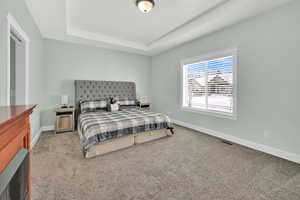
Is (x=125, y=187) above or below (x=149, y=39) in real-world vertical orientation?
below

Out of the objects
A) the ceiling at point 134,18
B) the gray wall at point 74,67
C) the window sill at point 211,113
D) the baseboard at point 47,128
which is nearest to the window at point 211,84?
the window sill at point 211,113

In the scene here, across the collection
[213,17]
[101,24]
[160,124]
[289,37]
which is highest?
[101,24]

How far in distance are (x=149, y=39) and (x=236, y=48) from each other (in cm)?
248

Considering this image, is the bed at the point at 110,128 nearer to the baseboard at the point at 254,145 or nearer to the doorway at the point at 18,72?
the baseboard at the point at 254,145

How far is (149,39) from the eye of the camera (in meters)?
4.30

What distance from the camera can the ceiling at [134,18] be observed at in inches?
96.3

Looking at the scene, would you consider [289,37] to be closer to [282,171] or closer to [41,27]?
[282,171]

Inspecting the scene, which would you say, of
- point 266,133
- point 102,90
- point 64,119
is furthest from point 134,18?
point 266,133

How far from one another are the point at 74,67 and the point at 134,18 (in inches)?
94.3

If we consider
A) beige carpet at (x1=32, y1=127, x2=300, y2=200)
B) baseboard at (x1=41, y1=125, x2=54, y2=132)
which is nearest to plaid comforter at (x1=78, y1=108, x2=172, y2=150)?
beige carpet at (x1=32, y1=127, x2=300, y2=200)

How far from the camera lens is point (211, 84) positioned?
353 centimetres

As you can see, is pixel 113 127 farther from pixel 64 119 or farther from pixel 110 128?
pixel 64 119

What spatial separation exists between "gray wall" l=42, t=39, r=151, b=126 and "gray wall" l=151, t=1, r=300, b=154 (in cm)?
298

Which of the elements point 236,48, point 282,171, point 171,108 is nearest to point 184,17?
point 236,48
